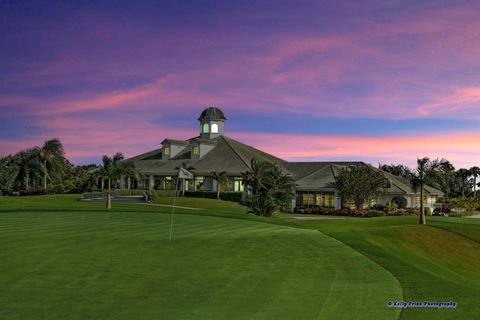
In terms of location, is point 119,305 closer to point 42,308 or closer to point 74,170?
point 42,308

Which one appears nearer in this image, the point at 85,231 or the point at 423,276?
the point at 423,276

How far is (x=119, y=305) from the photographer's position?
11500 millimetres

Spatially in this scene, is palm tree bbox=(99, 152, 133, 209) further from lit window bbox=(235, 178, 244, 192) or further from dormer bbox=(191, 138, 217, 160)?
dormer bbox=(191, 138, 217, 160)

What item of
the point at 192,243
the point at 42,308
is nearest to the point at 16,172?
the point at 192,243

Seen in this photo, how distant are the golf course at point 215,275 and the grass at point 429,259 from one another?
8 cm

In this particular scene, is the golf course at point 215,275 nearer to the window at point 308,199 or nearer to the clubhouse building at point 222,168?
the clubhouse building at point 222,168

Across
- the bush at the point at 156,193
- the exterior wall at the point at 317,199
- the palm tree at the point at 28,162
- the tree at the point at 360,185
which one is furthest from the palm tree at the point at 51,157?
the tree at the point at 360,185

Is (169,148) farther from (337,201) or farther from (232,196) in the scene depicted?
(337,201)

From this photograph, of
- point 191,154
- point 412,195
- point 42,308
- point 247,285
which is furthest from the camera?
point 191,154

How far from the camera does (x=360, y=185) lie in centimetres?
5866

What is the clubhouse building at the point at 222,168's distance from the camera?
63719 millimetres

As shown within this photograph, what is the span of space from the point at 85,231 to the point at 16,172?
2418 inches

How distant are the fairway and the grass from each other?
0.69m

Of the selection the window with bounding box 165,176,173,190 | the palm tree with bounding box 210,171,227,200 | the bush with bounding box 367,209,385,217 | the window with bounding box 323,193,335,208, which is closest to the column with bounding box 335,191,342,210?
the window with bounding box 323,193,335,208
